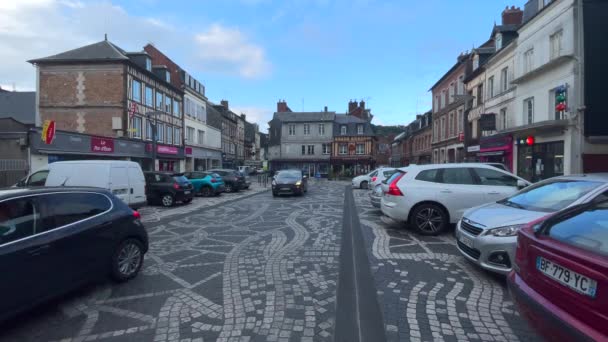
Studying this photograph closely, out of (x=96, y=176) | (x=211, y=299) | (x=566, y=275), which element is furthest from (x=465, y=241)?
Answer: (x=96, y=176)

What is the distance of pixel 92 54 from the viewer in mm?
23109

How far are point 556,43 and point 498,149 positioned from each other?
661 centimetres

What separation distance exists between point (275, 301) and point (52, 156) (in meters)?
18.2

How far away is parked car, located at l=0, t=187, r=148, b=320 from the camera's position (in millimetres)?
3002

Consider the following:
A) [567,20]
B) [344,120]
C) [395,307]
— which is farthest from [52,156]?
[344,120]

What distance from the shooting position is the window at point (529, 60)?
1685 centimetres

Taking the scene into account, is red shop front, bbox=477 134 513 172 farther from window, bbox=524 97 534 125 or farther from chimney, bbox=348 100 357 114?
chimney, bbox=348 100 357 114

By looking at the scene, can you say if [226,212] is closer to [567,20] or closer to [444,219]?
[444,219]

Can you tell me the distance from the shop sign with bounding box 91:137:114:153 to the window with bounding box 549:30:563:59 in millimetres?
25097

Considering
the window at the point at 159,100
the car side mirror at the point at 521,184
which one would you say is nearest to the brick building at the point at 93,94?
the window at the point at 159,100

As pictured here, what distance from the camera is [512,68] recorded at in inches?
754

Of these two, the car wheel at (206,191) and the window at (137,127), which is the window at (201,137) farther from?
the car wheel at (206,191)

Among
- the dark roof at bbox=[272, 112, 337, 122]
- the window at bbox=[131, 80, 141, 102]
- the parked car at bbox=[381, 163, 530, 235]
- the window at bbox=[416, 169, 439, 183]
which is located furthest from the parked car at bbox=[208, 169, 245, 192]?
the dark roof at bbox=[272, 112, 337, 122]

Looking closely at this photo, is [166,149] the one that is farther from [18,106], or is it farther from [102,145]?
[18,106]
